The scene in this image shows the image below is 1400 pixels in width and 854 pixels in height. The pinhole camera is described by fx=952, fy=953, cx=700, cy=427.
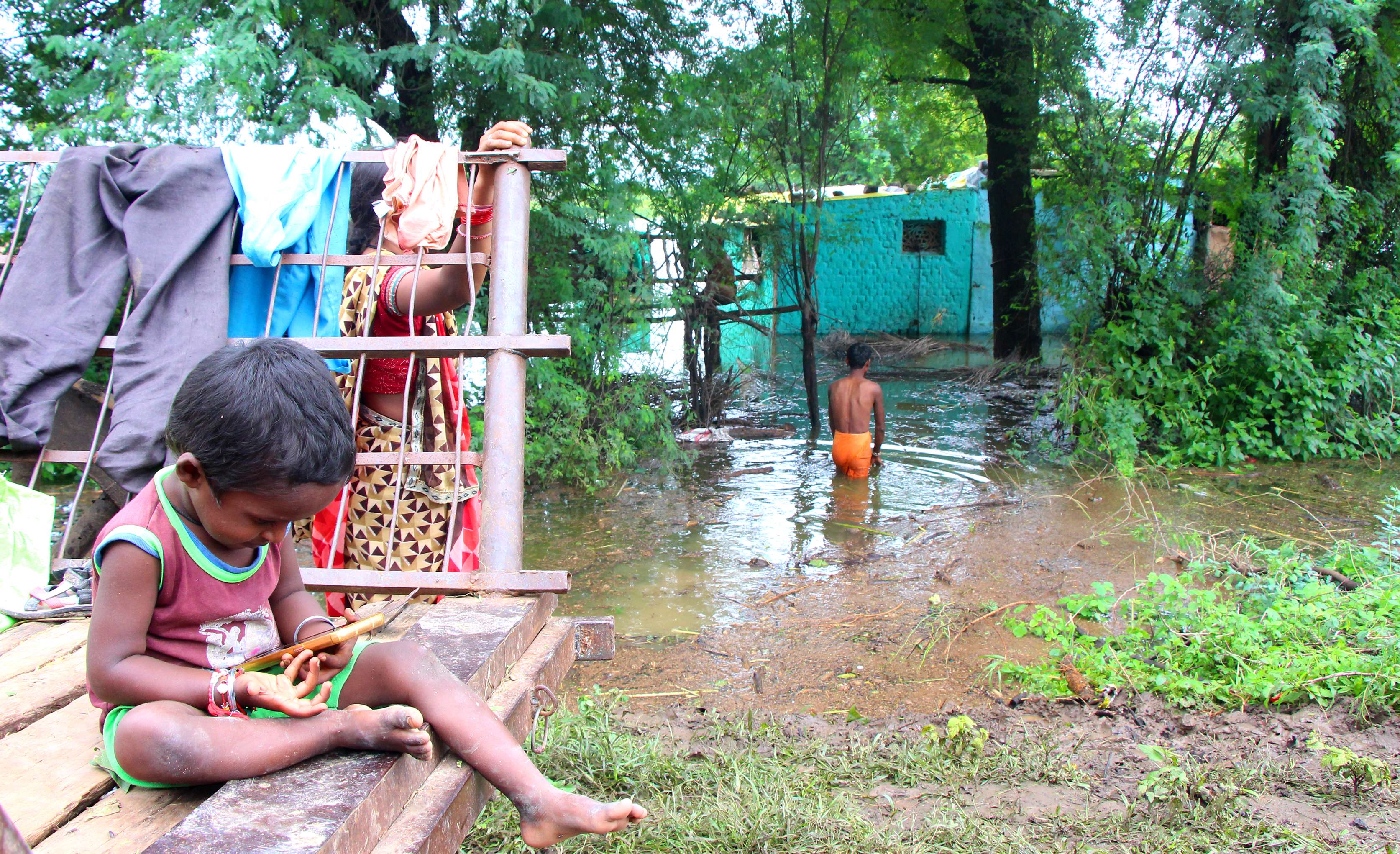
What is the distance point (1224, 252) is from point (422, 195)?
7.70 m

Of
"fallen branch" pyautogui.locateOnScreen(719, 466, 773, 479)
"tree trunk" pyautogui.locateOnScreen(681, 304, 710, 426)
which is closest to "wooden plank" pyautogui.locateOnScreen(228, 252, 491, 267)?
"fallen branch" pyautogui.locateOnScreen(719, 466, 773, 479)

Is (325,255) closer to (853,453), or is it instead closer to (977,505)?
(977,505)

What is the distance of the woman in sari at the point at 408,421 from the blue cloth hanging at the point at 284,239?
0.09 metres

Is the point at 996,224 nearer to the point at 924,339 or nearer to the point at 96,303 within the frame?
the point at 924,339

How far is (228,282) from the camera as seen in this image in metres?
2.82

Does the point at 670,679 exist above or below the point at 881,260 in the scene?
below

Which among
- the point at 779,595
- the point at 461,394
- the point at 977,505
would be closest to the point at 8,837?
the point at 461,394

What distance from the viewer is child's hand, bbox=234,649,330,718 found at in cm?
155

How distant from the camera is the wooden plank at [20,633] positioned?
2177mm

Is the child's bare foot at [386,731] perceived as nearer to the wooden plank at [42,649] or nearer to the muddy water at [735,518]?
the wooden plank at [42,649]

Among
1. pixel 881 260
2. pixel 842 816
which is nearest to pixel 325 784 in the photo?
pixel 842 816

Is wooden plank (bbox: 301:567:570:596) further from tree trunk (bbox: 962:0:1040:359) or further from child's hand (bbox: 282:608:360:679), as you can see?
tree trunk (bbox: 962:0:1040:359)

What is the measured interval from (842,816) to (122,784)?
1.85 metres

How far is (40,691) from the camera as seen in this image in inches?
75.3
